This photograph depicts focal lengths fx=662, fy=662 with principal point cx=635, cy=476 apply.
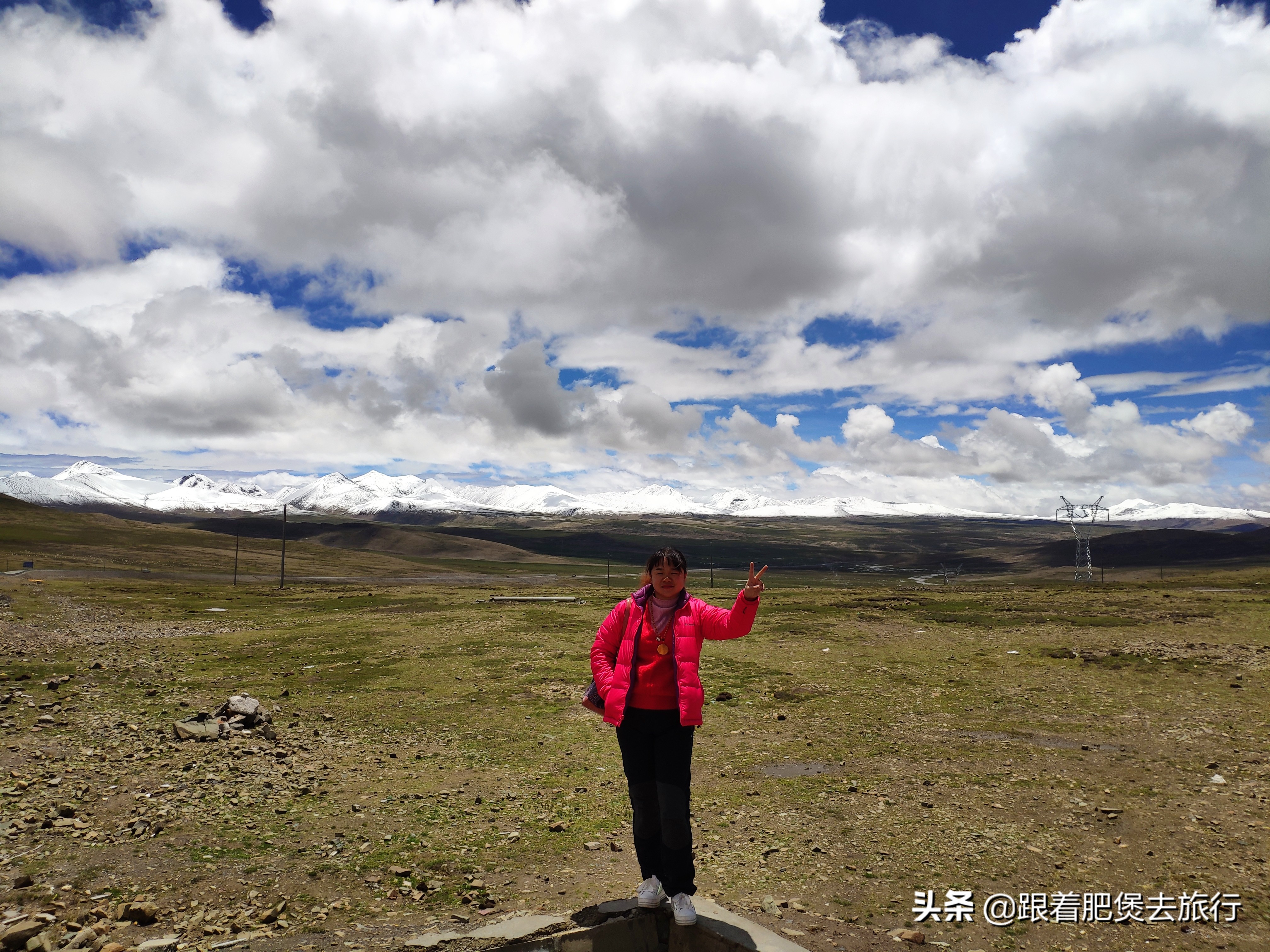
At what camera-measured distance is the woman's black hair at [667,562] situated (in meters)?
7.48

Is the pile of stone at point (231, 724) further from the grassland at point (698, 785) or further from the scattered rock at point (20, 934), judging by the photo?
the scattered rock at point (20, 934)

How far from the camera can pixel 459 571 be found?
17000cm

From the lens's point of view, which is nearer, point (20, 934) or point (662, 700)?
point (20, 934)

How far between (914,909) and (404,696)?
16.6m

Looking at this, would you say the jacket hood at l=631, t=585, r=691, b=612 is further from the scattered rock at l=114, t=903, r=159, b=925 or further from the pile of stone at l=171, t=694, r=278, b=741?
the pile of stone at l=171, t=694, r=278, b=741

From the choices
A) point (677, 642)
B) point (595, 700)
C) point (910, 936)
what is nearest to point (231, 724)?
point (595, 700)

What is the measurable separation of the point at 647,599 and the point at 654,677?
884mm

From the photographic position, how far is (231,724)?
48.4ft

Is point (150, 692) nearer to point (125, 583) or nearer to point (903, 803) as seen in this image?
point (903, 803)

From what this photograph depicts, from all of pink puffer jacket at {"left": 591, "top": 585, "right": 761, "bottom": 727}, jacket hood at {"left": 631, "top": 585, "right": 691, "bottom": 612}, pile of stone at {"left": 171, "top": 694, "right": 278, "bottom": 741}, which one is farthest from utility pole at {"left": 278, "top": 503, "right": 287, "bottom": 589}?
jacket hood at {"left": 631, "top": 585, "right": 691, "bottom": 612}

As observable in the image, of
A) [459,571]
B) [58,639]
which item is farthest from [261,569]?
[58,639]

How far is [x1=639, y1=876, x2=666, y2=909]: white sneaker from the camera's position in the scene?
7367mm

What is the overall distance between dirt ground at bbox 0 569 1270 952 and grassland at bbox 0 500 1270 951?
0.06m

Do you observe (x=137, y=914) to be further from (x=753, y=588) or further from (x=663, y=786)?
(x=753, y=588)
